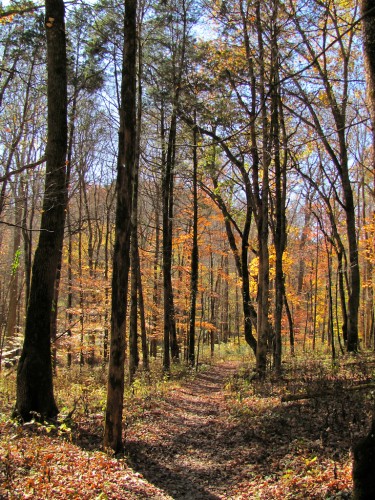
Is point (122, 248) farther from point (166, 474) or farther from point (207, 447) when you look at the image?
point (207, 447)

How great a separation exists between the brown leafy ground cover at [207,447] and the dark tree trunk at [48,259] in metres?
0.55

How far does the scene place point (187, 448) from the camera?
22.8ft

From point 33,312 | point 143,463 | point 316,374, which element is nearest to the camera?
point 143,463

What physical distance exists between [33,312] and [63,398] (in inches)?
119

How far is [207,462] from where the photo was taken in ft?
20.5

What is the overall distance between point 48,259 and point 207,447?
15.0ft

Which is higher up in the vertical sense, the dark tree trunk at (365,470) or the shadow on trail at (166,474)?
the dark tree trunk at (365,470)

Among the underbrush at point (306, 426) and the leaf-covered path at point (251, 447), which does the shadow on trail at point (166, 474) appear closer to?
the leaf-covered path at point (251, 447)

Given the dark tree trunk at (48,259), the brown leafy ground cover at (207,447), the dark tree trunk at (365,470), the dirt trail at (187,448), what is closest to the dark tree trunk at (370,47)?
the dark tree trunk at (365,470)

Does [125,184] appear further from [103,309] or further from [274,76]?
[103,309]

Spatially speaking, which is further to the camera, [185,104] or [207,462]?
[185,104]

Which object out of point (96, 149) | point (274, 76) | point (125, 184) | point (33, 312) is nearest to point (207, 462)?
point (33, 312)

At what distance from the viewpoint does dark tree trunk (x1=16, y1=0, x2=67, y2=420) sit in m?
6.96

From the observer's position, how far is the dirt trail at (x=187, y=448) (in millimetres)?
5445
